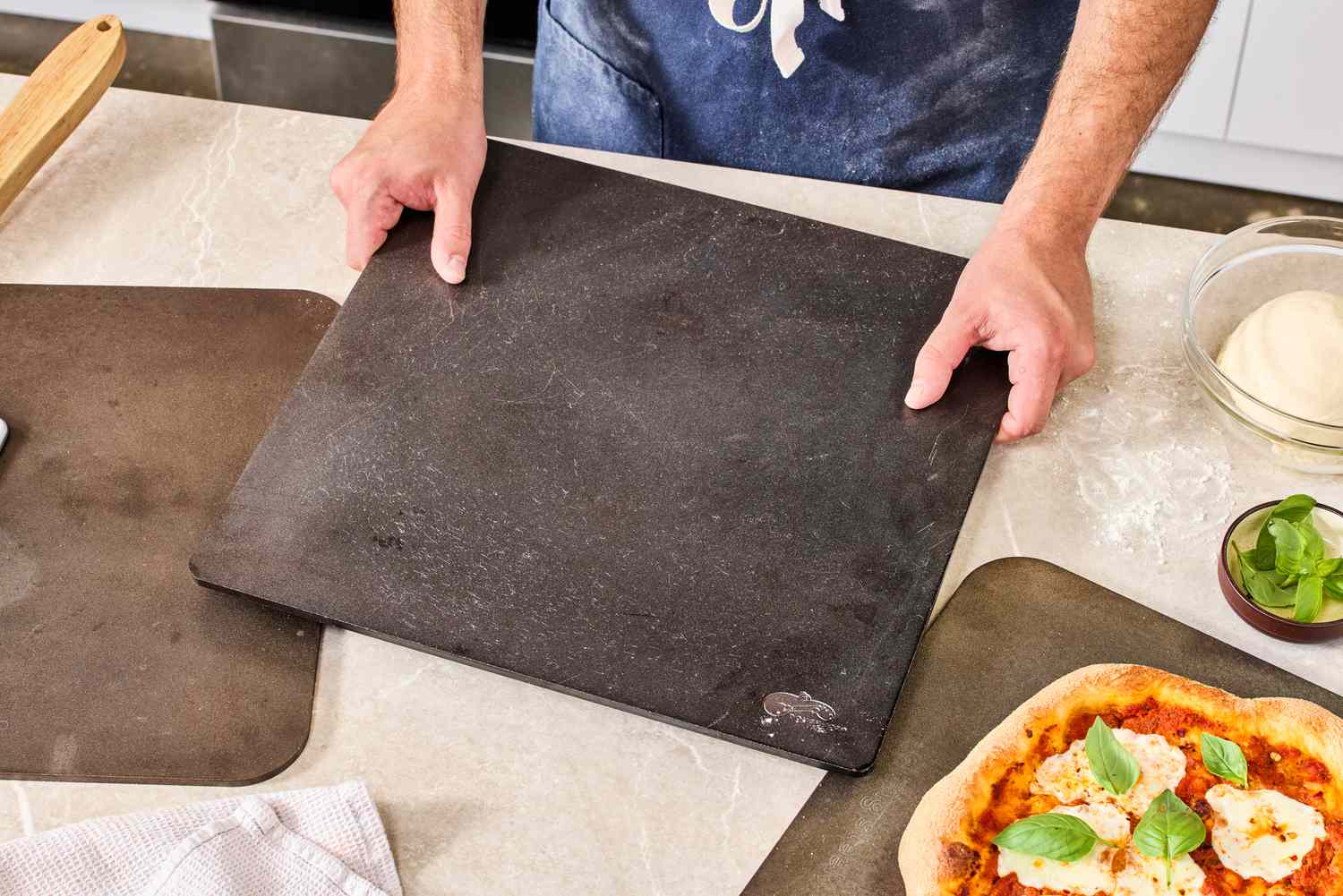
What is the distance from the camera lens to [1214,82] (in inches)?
80.4

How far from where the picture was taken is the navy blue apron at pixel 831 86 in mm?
1186

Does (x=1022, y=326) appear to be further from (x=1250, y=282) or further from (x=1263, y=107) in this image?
(x=1263, y=107)

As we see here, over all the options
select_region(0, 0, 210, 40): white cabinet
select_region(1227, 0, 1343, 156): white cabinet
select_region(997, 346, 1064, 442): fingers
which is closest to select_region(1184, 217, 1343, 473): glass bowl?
select_region(997, 346, 1064, 442): fingers

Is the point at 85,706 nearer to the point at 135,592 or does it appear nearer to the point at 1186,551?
the point at 135,592

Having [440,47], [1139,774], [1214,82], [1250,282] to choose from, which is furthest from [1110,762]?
[1214,82]

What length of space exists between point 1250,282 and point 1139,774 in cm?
50

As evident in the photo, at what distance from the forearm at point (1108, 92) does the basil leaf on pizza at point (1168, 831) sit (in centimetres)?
50

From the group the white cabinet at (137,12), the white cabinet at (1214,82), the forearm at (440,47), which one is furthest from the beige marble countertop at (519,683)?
the white cabinet at (137,12)

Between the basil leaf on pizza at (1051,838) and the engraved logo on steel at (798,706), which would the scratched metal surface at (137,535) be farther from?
the basil leaf on pizza at (1051,838)

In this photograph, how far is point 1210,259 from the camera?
1.07m

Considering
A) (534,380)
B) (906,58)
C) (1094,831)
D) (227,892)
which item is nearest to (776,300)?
(534,380)

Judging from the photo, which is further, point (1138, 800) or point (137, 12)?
point (137, 12)

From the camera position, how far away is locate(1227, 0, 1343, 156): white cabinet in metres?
1.92

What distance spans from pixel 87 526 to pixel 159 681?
0.15m
